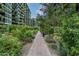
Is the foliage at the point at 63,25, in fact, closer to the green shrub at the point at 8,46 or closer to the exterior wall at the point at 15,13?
the exterior wall at the point at 15,13

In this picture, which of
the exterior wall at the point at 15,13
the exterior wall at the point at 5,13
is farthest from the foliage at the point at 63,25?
the exterior wall at the point at 5,13

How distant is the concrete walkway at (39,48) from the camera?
3.82m

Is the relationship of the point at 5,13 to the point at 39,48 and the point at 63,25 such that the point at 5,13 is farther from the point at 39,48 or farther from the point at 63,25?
the point at 63,25

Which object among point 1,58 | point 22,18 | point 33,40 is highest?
point 22,18

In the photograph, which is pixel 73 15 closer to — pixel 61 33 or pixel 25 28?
pixel 61 33

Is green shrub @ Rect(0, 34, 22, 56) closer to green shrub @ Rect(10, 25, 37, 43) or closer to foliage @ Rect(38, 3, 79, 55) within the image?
green shrub @ Rect(10, 25, 37, 43)

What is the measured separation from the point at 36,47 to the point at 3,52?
48cm

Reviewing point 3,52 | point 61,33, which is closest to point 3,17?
point 3,52

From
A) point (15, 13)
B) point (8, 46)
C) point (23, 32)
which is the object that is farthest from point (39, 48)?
point (15, 13)

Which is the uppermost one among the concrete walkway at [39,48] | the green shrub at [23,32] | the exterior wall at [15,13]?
the exterior wall at [15,13]

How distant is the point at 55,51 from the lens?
151 inches

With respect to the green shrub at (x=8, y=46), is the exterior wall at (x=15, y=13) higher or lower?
higher

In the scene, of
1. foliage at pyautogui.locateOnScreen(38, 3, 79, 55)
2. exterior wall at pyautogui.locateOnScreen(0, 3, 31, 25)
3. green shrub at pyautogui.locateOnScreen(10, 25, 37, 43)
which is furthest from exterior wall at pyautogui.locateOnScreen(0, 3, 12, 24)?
foliage at pyautogui.locateOnScreen(38, 3, 79, 55)

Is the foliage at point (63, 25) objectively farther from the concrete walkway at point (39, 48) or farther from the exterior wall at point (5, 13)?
the exterior wall at point (5, 13)
